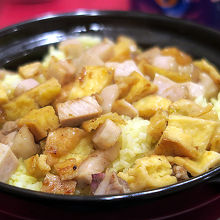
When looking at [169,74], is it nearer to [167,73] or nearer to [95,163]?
[167,73]

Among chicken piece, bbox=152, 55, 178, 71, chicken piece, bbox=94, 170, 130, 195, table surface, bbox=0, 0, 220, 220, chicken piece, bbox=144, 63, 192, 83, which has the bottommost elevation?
chicken piece, bbox=94, 170, 130, 195

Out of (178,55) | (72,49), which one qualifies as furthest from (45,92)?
(178,55)

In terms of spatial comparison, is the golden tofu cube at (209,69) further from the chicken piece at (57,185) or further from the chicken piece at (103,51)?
the chicken piece at (57,185)

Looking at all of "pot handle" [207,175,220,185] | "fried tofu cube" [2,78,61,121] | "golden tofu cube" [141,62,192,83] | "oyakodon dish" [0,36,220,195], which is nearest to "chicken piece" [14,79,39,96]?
"oyakodon dish" [0,36,220,195]

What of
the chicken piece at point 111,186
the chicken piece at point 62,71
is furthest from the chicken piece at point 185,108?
the chicken piece at point 62,71

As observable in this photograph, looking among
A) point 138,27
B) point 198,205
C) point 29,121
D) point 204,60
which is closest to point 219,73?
point 204,60

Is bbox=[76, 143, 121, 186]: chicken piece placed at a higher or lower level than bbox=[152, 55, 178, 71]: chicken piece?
lower

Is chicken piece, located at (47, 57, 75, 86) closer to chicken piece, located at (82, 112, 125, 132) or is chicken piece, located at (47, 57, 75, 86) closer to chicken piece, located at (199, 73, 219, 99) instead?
chicken piece, located at (82, 112, 125, 132)
